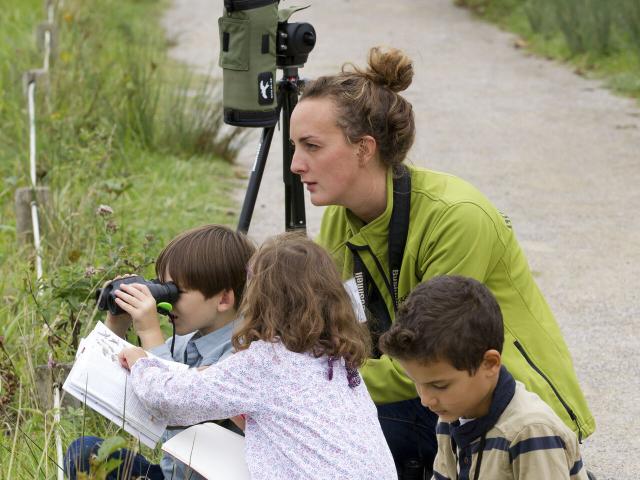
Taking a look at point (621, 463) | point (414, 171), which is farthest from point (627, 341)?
point (414, 171)

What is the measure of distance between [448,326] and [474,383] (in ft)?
0.48

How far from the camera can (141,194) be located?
6672 millimetres

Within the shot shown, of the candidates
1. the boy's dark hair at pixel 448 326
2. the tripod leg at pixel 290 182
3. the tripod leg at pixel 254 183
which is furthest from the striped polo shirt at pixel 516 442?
the tripod leg at pixel 290 182

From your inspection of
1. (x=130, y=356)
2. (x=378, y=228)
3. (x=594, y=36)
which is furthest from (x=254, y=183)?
(x=594, y=36)

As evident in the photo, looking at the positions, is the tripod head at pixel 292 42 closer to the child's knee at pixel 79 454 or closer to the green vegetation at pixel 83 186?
the green vegetation at pixel 83 186

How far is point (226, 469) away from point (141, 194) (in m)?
4.05

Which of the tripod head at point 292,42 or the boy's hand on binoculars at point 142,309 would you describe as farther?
the tripod head at point 292,42

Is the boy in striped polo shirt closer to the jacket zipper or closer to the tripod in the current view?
the jacket zipper

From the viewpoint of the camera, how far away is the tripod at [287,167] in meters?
4.34

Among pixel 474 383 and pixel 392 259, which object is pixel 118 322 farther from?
pixel 474 383

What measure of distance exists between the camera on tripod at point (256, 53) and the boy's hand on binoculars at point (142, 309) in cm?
131

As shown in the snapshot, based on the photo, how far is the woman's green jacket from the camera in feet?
10.4

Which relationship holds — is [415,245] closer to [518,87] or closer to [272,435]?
[272,435]

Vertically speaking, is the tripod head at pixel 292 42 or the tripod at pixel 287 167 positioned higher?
the tripod head at pixel 292 42
